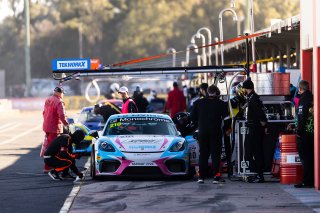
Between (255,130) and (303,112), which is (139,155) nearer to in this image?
(255,130)

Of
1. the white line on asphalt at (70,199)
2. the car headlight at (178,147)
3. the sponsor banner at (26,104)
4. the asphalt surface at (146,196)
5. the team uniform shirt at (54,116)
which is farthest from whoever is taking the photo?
the sponsor banner at (26,104)

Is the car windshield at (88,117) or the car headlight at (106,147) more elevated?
the car windshield at (88,117)

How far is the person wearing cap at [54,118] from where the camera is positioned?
62.7 feet

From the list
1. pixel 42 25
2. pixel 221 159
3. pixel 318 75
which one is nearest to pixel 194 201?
pixel 318 75

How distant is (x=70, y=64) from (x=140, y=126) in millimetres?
1686

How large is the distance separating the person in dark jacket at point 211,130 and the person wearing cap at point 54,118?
318 cm

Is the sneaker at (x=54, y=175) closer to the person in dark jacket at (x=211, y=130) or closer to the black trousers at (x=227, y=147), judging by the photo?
the person in dark jacket at (x=211, y=130)

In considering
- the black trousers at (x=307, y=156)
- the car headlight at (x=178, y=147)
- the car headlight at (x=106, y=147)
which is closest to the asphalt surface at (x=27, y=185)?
the car headlight at (x=106, y=147)

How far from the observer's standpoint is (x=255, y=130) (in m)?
17.1

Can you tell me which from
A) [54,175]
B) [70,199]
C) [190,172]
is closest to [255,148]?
[190,172]

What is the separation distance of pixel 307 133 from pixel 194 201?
2.60 m

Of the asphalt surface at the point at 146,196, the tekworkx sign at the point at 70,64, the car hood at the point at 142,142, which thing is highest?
the tekworkx sign at the point at 70,64

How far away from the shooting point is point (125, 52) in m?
109

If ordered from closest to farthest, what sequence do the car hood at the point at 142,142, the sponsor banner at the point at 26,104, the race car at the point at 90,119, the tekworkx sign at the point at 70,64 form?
the car hood at the point at 142,142 → the tekworkx sign at the point at 70,64 → the race car at the point at 90,119 → the sponsor banner at the point at 26,104
